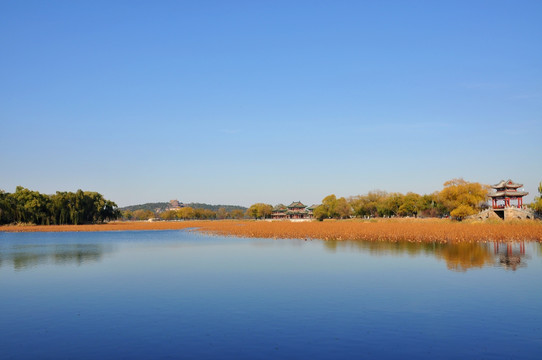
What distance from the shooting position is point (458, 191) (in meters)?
82.9

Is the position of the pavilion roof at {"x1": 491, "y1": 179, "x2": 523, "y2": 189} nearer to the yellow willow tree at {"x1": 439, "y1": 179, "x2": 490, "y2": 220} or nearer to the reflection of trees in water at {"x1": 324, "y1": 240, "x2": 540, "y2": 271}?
the yellow willow tree at {"x1": 439, "y1": 179, "x2": 490, "y2": 220}

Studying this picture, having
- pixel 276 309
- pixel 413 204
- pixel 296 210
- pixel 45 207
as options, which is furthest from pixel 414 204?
pixel 276 309

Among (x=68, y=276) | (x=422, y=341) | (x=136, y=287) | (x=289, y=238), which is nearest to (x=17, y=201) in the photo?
(x=289, y=238)

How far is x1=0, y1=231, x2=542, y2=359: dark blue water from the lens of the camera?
11.7 meters

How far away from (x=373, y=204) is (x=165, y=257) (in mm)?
101397

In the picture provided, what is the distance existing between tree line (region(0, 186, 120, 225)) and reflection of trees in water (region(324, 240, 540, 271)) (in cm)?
8239

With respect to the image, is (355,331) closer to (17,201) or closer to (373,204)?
(17,201)

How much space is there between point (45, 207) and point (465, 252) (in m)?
96.5

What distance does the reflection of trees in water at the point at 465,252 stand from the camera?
2767 centimetres

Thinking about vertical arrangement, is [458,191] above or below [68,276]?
above

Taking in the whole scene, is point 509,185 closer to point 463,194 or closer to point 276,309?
point 463,194

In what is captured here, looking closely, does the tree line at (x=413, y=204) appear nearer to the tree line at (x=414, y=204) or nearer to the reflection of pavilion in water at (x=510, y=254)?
the tree line at (x=414, y=204)

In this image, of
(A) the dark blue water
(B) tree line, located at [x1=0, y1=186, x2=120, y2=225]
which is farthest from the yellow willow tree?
(B) tree line, located at [x1=0, y1=186, x2=120, y2=225]

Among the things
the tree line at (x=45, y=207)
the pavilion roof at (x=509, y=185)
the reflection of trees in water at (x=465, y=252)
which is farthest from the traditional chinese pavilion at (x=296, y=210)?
the reflection of trees in water at (x=465, y=252)
